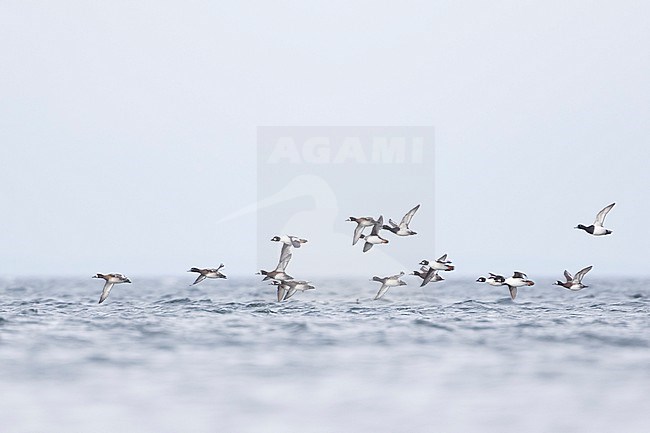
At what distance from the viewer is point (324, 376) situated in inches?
802

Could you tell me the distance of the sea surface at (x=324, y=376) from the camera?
1644 cm

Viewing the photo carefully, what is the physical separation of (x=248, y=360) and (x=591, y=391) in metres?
8.55

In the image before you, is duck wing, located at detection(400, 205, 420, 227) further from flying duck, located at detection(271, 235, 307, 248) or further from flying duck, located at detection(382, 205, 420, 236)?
flying duck, located at detection(271, 235, 307, 248)

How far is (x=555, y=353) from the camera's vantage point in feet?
76.9

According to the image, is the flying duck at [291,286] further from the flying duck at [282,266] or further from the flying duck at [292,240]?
the flying duck at [292,240]

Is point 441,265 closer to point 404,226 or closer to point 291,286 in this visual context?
point 404,226

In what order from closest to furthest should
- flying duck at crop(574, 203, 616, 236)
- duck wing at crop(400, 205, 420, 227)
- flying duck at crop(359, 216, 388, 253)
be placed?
1. flying duck at crop(574, 203, 616, 236)
2. duck wing at crop(400, 205, 420, 227)
3. flying duck at crop(359, 216, 388, 253)

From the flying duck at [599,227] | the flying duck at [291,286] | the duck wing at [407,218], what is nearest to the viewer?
the flying duck at [599,227]

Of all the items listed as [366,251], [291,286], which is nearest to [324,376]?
[366,251]

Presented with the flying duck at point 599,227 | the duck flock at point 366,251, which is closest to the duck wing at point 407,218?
the duck flock at point 366,251

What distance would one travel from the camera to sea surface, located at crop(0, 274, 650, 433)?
1644 centimetres

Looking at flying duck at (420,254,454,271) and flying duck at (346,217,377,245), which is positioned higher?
flying duck at (346,217,377,245)

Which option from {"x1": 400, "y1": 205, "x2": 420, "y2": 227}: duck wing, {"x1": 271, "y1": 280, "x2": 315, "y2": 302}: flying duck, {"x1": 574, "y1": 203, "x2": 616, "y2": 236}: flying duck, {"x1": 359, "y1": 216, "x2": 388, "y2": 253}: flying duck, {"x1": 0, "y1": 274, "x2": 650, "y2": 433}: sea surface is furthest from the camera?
{"x1": 271, "y1": 280, "x2": 315, "y2": 302}: flying duck

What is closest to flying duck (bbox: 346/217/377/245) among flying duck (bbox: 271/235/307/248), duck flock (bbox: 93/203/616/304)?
duck flock (bbox: 93/203/616/304)
